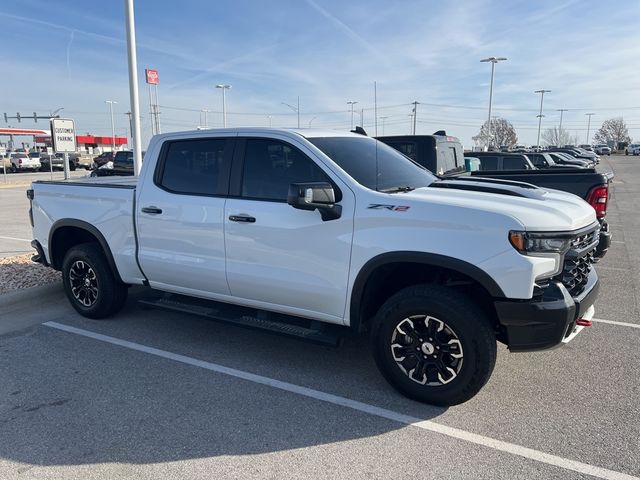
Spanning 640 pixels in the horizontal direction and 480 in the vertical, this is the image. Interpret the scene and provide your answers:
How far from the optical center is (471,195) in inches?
148

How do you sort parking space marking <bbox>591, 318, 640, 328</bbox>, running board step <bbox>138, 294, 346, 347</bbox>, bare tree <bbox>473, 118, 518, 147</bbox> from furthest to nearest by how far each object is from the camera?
bare tree <bbox>473, 118, 518, 147</bbox> < parking space marking <bbox>591, 318, 640, 328</bbox> < running board step <bbox>138, 294, 346, 347</bbox>

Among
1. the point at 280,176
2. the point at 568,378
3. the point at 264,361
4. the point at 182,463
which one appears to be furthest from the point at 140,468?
the point at 568,378

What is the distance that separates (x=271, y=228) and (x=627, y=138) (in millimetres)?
144634

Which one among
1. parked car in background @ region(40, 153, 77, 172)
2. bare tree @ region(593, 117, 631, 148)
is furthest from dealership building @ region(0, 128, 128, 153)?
bare tree @ region(593, 117, 631, 148)

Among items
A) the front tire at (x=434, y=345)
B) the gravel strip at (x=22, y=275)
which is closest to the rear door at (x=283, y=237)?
the front tire at (x=434, y=345)

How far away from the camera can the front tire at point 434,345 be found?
134 inches

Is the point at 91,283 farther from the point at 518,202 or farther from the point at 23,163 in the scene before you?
the point at 23,163

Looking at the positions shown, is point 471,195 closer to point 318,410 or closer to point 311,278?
point 311,278

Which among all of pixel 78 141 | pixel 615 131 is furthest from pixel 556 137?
pixel 78 141

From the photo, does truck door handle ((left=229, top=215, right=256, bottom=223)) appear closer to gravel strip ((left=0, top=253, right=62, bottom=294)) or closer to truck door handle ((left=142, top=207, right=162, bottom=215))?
truck door handle ((left=142, top=207, right=162, bottom=215))

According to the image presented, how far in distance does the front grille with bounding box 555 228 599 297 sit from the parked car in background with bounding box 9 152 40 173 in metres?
47.8

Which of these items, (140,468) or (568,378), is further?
(568,378)

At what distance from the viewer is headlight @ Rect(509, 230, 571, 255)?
10.5 ft

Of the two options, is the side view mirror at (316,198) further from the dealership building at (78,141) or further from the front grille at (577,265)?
the dealership building at (78,141)
